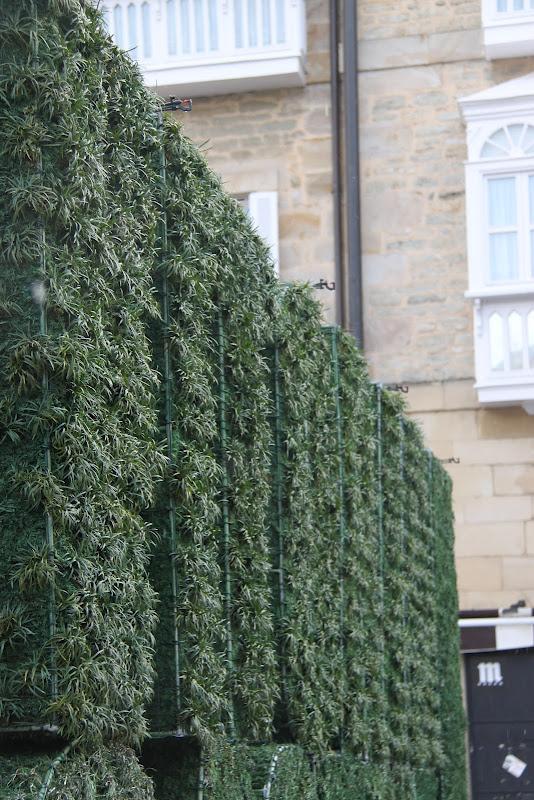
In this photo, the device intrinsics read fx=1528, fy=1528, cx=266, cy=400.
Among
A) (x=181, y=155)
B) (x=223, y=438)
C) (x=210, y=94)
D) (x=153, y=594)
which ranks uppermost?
(x=210, y=94)

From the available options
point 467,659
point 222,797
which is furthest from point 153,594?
point 467,659

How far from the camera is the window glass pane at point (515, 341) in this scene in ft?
50.1

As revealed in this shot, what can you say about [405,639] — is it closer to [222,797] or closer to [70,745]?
[222,797]

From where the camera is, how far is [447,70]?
645 inches

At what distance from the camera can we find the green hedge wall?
4715 mm

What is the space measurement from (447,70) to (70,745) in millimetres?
12830

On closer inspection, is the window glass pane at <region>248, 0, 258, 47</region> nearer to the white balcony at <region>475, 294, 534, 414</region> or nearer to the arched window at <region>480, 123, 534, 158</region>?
the arched window at <region>480, 123, 534, 158</region>

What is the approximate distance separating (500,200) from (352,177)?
64.0 inches

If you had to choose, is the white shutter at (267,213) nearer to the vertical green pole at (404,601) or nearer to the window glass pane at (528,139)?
the window glass pane at (528,139)

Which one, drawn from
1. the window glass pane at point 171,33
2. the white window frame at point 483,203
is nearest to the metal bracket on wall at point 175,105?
the white window frame at point 483,203

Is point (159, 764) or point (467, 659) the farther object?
point (467, 659)

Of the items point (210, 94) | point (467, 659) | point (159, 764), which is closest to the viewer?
point (159, 764)

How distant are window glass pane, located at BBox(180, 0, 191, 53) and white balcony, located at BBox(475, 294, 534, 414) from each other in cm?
431

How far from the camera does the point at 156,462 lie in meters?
5.46
